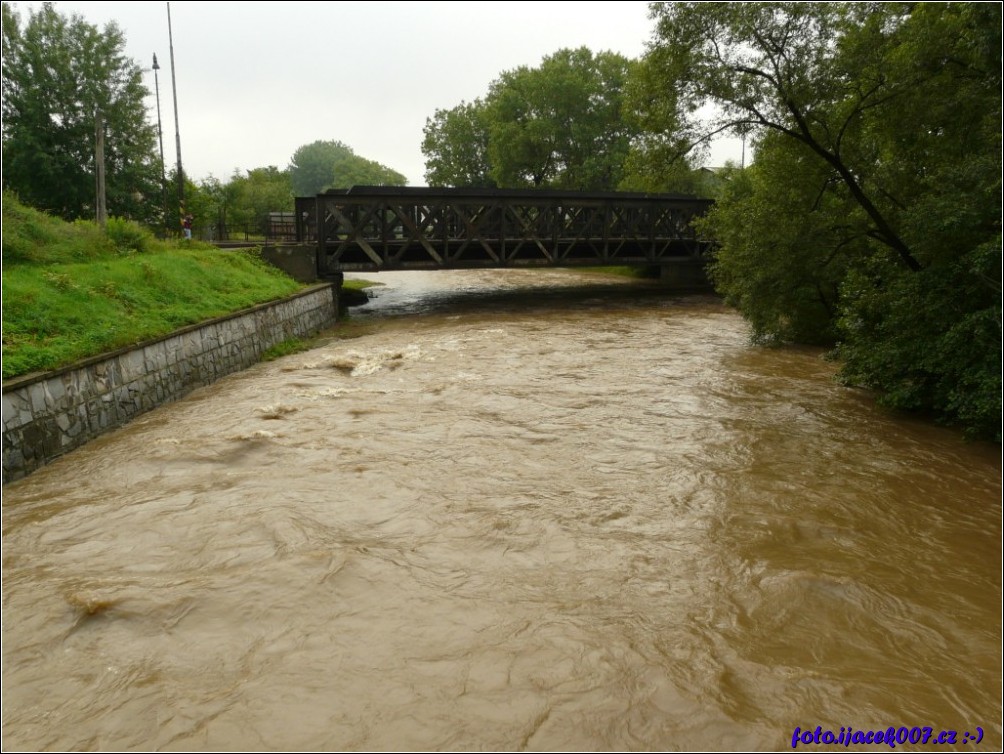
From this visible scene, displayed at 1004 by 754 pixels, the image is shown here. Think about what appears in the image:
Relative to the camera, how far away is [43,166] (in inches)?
1319

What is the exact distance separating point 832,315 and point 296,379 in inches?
596

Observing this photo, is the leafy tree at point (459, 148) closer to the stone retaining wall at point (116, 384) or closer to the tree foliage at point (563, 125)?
the tree foliage at point (563, 125)

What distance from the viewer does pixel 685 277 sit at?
3931 cm

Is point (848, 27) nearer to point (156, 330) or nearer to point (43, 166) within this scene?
point (156, 330)

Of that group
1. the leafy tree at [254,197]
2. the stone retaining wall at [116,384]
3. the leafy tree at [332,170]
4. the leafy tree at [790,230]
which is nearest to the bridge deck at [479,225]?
the stone retaining wall at [116,384]

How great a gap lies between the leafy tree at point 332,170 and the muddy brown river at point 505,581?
117m

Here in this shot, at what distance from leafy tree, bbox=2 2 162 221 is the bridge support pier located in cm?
2976

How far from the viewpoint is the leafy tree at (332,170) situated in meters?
132

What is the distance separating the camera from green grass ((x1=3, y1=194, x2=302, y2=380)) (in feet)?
37.2

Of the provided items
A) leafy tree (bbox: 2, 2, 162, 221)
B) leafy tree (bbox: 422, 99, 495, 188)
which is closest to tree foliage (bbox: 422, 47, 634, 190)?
leafy tree (bbox: 422, 99, 495, 188)

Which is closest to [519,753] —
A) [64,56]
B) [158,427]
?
[158,427]

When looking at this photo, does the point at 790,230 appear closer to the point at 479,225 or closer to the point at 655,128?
the point at 655,128

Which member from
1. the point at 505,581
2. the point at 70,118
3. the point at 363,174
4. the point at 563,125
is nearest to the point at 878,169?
the point at 505,581

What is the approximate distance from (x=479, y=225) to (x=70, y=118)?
2489 centimetres
